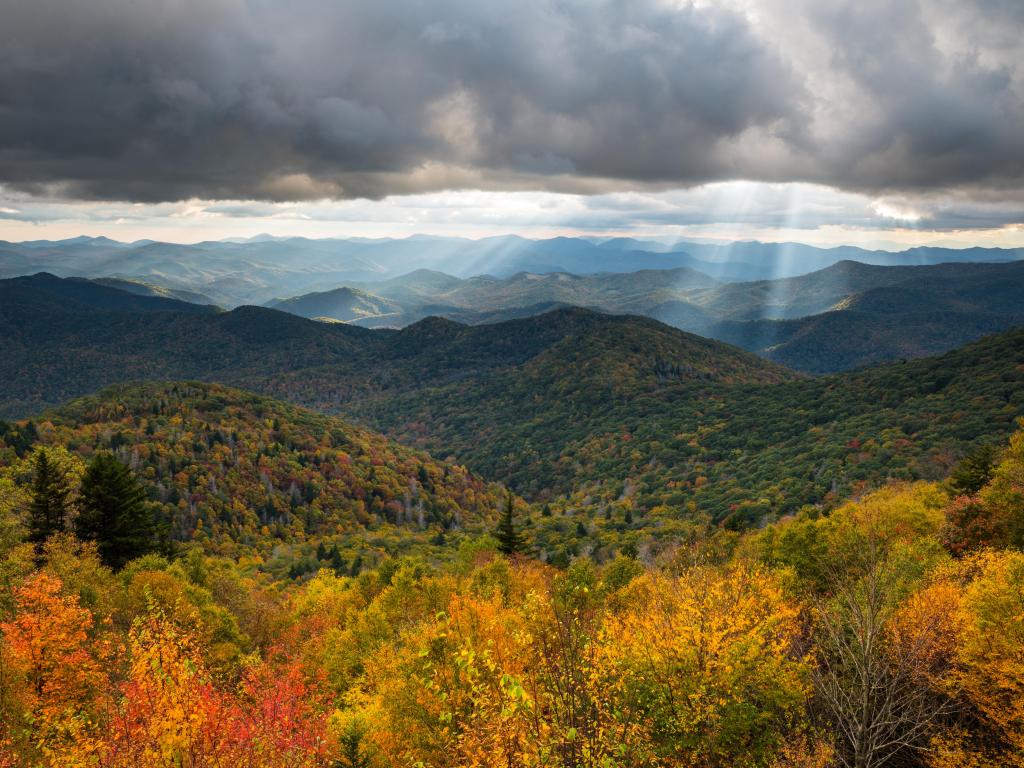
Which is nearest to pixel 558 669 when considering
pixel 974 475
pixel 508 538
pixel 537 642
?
pixel 537 642

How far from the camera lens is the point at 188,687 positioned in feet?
75.2

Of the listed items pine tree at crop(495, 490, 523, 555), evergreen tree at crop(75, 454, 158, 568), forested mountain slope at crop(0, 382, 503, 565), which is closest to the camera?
evergreen tree at crop(75, 454, 158, 568)

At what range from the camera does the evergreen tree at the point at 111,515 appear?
5412cm

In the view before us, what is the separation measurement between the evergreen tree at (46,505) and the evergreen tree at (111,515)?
165 centimetres

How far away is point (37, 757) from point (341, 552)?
104552 millimetres

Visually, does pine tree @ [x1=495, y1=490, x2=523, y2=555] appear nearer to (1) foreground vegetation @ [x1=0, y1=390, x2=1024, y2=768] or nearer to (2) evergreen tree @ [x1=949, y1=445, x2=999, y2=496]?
(1) foreground vegetation @ [x1=0, y1=390, x2=1024, y2=768]

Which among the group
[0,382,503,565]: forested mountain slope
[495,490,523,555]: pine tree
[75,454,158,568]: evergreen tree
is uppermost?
[75,454,158,568]: evergreen tree

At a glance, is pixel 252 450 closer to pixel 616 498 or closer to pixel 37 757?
pixel 616 498

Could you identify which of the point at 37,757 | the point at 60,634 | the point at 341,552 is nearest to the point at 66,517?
the point at 60,634

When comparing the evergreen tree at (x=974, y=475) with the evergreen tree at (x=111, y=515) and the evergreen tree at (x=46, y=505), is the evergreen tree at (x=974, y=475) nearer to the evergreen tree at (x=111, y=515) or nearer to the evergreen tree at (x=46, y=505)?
the evergreen tree at (x=111, y=515)

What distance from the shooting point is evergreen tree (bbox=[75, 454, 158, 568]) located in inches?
2131

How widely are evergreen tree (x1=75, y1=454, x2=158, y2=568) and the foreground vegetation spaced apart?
15.1 inches

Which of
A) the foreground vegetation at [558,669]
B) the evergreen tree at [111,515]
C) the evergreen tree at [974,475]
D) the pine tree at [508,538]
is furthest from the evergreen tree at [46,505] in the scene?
the evergreen tree at [974,475]

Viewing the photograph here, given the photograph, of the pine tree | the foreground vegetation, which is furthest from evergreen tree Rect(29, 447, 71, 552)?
the pine tree
